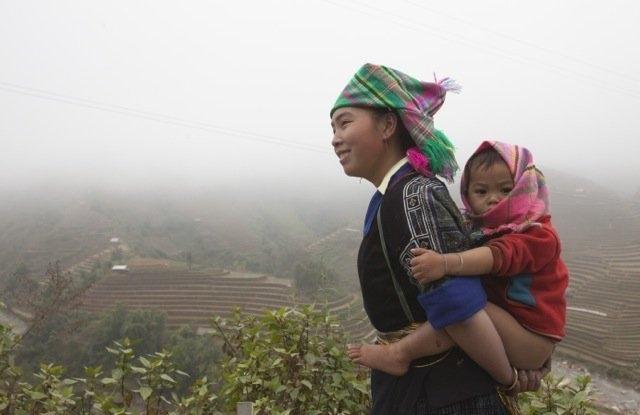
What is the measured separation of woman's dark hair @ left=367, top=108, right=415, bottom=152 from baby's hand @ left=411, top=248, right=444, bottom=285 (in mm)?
395

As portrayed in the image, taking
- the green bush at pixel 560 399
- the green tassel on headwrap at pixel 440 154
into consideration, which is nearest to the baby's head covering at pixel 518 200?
the green tassel on headwrap at pixel 440 154

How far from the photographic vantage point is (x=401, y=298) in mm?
1037

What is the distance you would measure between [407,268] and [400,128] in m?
0.43

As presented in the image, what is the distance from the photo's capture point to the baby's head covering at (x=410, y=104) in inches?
44.0

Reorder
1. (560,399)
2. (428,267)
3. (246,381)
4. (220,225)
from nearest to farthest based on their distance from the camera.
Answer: (428,267) < (560,399) < (246,381) < (220,225)

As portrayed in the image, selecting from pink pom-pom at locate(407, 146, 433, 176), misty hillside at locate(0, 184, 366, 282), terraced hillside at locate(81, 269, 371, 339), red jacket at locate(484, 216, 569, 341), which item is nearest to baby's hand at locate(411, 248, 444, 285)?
red jacket at locate(484, 216, 569, 341)

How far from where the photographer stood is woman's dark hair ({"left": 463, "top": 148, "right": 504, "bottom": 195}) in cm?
120

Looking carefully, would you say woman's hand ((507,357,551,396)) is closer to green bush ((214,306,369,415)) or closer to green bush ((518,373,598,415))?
green bush ((518,373,598,415))

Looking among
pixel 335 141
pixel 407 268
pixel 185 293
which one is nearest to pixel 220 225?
pixel 185 293

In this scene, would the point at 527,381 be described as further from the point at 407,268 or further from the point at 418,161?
the point at 418,161

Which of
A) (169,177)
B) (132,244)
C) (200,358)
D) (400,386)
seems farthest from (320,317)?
(169,177)

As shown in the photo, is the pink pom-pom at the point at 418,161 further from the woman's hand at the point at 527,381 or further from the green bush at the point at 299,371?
the green bush at the point at 299,371

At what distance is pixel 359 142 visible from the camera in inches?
45.6

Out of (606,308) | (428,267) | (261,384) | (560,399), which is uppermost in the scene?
(428,267)
